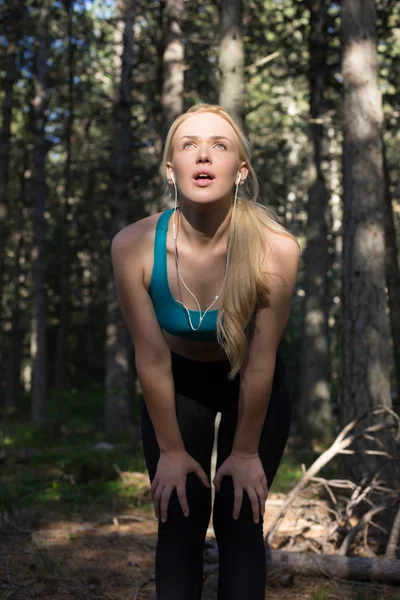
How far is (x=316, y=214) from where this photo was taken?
1352cm

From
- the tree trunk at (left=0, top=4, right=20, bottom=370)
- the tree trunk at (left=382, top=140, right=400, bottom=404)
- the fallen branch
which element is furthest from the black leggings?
the tree trunk at (left=0, top=4, right=20, bottom=370)

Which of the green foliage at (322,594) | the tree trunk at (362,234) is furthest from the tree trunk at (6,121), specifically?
the green foliage at (322,594)

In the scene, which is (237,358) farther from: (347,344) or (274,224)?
(347,344)

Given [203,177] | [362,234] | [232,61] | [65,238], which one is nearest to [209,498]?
[203,177]

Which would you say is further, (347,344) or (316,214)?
(316,214)

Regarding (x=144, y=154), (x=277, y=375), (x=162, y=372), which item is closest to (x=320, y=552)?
(x=277, y=375)

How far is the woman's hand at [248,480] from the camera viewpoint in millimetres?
2670

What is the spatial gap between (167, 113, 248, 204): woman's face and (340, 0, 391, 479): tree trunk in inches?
152

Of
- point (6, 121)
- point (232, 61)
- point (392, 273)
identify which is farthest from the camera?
point (6, 121)

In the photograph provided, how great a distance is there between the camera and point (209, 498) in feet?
9.26

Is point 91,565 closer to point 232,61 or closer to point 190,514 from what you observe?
point 190,514

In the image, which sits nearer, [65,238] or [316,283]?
[316,283]

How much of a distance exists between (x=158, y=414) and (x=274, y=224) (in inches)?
31.4

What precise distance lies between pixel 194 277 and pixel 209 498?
84 cm
